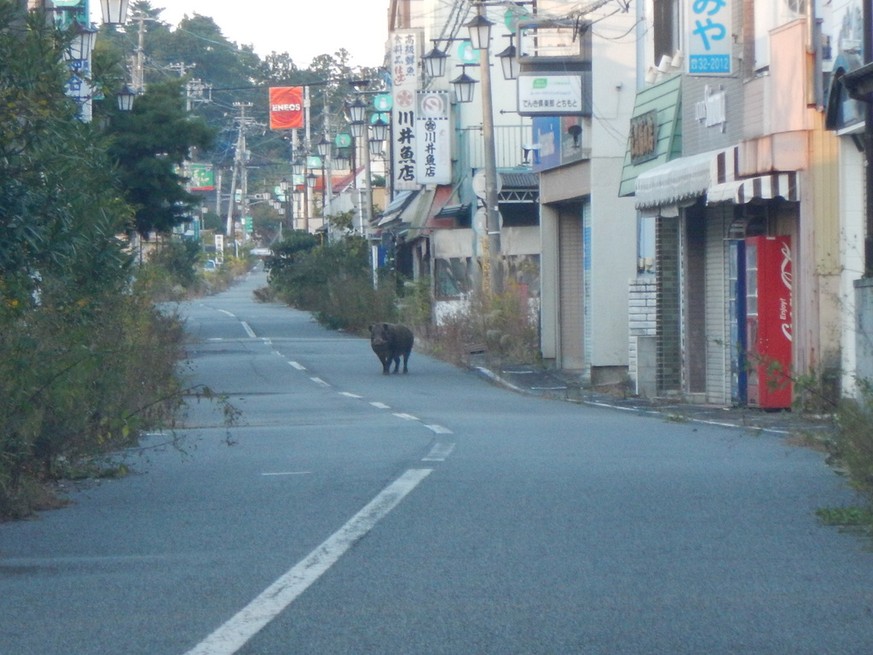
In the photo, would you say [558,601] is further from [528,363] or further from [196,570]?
[528,363]

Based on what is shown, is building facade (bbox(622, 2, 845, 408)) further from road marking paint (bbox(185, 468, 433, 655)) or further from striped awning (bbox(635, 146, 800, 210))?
road marking paint (bbox(185, 468, 433, 655))

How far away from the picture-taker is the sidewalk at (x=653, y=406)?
15938 mm

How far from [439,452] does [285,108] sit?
72195 millimetres

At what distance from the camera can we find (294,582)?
22.8 ft

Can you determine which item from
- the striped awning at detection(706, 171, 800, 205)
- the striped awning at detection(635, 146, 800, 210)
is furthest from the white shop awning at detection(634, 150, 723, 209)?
the striped awning at detection(706, 171, 800, 205)

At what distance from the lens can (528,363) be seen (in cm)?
2895

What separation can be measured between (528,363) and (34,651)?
23.5m

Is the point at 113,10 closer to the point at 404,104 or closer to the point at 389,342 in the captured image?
the point at 389,342

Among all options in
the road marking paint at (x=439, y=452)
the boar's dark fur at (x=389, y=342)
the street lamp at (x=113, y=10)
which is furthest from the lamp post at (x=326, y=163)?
the road marking paint at (x=439, y=452)

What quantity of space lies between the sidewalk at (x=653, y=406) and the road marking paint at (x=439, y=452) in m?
2.95

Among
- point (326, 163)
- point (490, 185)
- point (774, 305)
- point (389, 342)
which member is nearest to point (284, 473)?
point (774, 305)

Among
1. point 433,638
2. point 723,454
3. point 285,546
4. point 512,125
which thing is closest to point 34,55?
point 285,546

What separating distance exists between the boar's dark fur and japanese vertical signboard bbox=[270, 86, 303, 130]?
55.9 metres

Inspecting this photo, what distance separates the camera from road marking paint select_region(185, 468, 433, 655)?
5.78 meters
